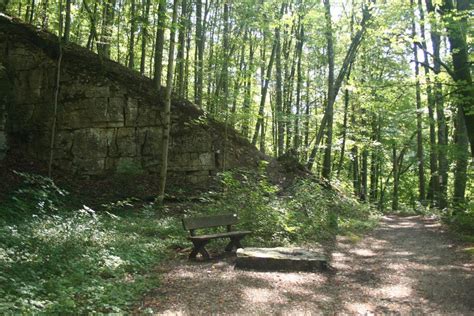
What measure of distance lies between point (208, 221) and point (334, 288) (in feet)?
9.59

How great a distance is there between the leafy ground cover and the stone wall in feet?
7.56

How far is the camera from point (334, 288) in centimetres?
597

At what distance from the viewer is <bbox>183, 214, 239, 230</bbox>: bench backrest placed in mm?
7508

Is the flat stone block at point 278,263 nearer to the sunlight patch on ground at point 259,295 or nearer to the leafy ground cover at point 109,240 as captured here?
the sunlight patch on ground at point 259,295

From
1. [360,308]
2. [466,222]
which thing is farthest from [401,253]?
[360,308]

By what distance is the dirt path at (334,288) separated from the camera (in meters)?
5.05

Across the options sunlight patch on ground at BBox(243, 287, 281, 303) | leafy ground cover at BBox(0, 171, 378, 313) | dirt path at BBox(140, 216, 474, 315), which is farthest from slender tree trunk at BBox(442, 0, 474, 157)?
sunlight patch on ground at BBox(243, 287, 281, 303)

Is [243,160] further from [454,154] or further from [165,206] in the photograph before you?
[454,154]

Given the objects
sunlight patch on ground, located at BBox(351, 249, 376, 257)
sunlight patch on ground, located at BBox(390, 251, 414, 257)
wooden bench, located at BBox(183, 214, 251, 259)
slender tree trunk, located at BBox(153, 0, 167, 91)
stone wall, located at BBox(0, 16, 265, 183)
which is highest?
slender tree trunk, located at BBox(153, 0, 167, 91)

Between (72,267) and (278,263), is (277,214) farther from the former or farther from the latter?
(72,267)

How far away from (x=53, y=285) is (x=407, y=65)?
23422mm

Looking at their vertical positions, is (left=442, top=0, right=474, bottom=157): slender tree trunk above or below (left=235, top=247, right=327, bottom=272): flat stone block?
above

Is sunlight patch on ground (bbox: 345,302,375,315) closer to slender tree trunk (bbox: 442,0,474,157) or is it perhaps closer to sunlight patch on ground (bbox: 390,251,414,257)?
sunlight patch on ground (bbox: 390,251,414,257)

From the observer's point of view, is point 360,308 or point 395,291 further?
point 395,291
